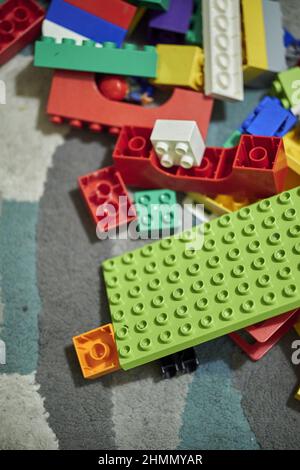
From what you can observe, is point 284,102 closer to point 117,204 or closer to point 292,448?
point 117,204

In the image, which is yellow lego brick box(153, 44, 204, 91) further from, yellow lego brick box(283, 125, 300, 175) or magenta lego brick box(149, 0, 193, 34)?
yellow lego brick box(283, 125, 300, 175)

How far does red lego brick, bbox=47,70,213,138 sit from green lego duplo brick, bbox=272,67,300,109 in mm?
147

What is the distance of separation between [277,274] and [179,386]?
0.29 m

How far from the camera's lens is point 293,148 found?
3.77 feet

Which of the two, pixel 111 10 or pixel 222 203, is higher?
pixel 111 10

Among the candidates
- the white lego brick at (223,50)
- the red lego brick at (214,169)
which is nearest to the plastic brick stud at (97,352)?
the red lego brick at (214,169)

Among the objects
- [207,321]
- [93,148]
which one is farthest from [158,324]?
[93,148]

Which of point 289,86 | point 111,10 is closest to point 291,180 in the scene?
point 289,86

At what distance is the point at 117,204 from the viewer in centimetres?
120

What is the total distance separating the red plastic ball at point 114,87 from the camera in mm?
1235

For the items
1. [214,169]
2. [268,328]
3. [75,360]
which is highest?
[214,169]

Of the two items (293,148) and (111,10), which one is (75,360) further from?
(111,10)

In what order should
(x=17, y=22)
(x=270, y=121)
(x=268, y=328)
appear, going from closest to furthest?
1. (x=268, y=328)
2. (x=270, y=121)
3. (x=17, y=22)

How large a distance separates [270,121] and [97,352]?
574 mm
